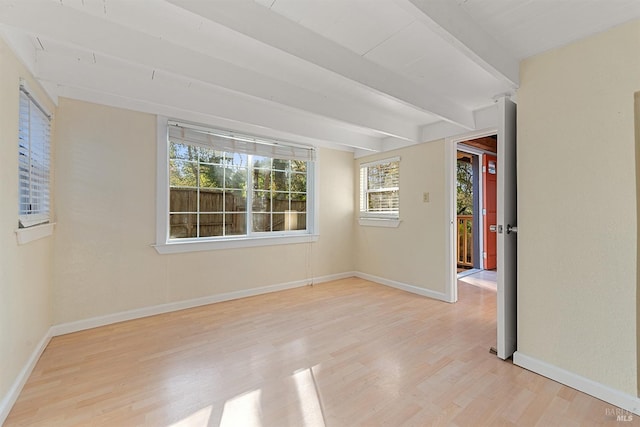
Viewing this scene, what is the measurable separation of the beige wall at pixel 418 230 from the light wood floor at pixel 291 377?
2.80 feet

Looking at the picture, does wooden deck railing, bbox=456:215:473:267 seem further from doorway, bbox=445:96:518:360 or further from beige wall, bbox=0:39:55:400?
beige wall, bbox=0:39:55:400

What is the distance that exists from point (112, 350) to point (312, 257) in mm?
2618

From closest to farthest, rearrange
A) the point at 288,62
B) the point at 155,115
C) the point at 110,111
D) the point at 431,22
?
the point at 431,22 → the point at 288,62 → the point at 110,111 → the point at 155,115

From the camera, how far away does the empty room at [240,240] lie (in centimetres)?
157

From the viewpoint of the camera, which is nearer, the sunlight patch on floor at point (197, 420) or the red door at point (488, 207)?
the sunlight patch on floor at point (197, 420)

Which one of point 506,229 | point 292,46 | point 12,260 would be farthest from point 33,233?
point 506,229

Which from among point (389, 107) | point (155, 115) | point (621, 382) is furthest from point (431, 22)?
point (155, 115)

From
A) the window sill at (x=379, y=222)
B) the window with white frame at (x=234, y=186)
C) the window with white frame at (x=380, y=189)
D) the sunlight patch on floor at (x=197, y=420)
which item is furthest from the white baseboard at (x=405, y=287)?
the sunlight patch on floor at (x=197, y=420)

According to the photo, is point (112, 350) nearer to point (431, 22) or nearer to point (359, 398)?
point (359, 398)

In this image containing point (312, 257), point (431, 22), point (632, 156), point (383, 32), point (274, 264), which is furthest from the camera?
point (312, 257)

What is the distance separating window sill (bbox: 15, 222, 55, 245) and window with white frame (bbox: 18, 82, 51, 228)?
0.04 meters

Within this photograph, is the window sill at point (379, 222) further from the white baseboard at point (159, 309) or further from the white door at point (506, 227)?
the white door at point (506, 227)

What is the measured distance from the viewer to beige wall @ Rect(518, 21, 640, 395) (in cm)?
162

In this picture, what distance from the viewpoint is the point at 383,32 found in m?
1.73
